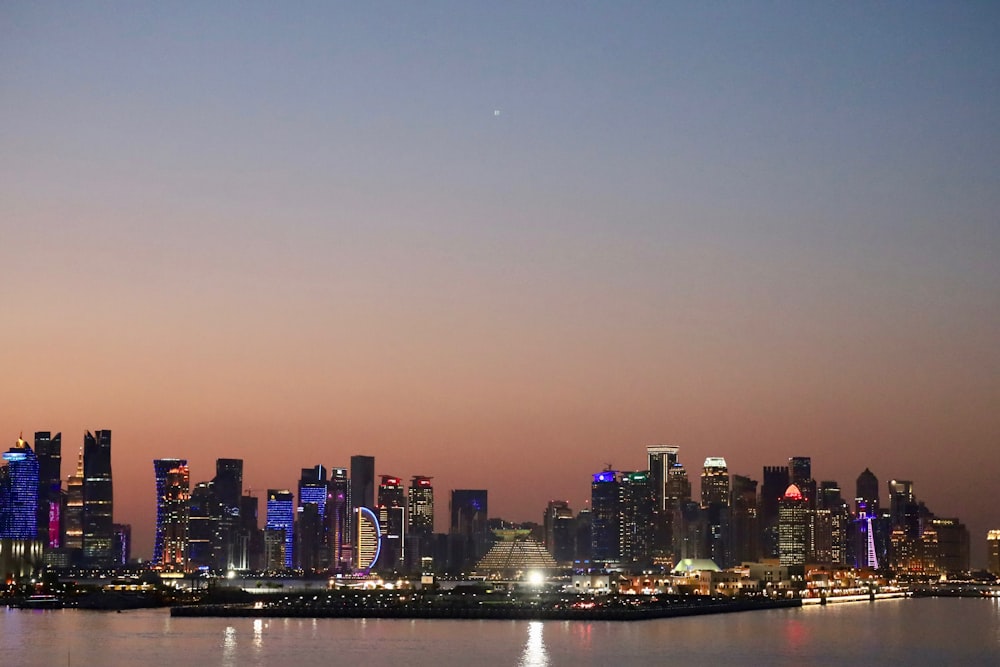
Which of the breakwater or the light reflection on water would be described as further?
the breakwater

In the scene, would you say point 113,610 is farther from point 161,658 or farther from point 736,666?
point 736,666

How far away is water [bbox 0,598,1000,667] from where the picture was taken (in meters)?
75.4

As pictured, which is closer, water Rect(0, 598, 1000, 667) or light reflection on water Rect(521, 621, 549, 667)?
light reflection on water Rect(521, 621, 549, 667)

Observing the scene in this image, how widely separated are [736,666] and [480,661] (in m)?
12.5

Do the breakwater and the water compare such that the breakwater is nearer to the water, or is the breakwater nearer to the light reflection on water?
the water

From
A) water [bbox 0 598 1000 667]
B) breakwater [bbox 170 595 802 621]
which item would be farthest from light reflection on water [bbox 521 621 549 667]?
breakwater [bbox 170 595 802 621]

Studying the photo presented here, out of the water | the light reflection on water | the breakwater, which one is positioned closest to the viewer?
the light reflection on water

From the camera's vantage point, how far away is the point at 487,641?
87.0m

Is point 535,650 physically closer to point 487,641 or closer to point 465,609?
point 487,641

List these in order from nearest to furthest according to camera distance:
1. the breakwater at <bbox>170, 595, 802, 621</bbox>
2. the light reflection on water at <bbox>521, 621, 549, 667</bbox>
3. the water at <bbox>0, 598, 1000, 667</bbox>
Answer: the light reflection on water at <bbox>521, 621, 549, 667</bbox>, the water at <bbox>0, 598, 1000, 667</bbox>, the breakwater at <bbox>170, 595, 802, 621</bbox>

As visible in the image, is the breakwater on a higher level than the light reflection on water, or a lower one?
higher

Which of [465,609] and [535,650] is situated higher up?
[465,609]

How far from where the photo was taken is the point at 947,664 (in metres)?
77.1

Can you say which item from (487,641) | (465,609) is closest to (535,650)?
(487,641)
